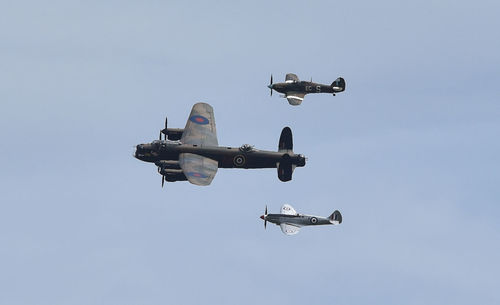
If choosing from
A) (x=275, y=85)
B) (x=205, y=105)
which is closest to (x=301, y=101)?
(x=275, y=85)

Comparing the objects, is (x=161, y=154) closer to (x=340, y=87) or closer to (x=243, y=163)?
(x=243, y=163)

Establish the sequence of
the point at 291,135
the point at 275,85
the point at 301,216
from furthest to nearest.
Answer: the point at 275,85 → the point at 301,216 → the point at 291,135

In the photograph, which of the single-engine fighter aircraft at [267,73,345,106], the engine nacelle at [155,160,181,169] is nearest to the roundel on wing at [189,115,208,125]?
the engine nacelle at [155,160,181,169]

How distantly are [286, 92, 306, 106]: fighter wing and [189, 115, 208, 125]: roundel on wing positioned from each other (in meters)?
15.5

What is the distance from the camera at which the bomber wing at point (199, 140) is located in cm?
10200

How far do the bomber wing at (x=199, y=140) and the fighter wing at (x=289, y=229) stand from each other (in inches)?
568

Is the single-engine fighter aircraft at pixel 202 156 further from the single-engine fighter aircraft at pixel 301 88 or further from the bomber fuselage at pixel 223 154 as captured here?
the single-engine fighter aircraft at pixel 301 88

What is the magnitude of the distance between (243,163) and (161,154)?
946 centimetres

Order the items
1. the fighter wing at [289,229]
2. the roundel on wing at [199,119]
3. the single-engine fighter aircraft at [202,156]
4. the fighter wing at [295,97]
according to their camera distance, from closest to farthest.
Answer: the single-engine fighter aircraft at [202,156] → the roundel on wing at [199,119] → the fighter wing at [289,229] → the fighter wing at [295,97]

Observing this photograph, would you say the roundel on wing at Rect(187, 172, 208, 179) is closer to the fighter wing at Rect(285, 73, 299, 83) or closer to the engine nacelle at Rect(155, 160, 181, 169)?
the engine nacelle at Rect(155, 160, 181, 169)

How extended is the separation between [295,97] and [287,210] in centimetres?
1574

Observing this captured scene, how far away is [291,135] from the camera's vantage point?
357 feet

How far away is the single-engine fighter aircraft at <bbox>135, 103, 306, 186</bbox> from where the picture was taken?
103312 mm

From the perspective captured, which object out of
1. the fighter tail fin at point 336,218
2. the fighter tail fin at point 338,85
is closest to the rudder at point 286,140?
the fighter tail fin at point 336,218
